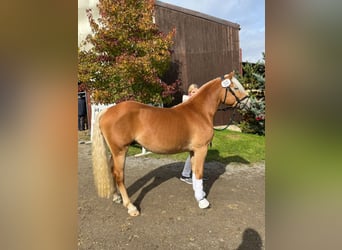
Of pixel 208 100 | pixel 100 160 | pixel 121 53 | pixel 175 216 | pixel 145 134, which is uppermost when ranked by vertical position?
pixel 121 53

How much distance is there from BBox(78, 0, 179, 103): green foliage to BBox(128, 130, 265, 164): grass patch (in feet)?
4.57

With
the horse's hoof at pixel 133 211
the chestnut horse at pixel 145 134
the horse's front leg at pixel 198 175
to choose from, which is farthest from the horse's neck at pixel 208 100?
the horse's hoof at pixel 133 211

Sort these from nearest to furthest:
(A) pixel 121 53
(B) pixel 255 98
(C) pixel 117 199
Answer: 1. (C) pixel 117 199
2. (A) pixel 121 53
3. (B) pixel 255 98

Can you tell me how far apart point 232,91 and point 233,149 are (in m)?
2.85

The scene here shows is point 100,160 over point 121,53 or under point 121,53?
under

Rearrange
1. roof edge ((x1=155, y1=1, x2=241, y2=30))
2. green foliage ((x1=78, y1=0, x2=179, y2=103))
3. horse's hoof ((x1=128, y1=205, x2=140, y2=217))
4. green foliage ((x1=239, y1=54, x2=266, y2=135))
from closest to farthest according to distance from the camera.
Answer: horse's hoof ((x1=128, y1=205, x2=140, y2=217)), green foliage ((x1=78, y1=0, x2=179, y2=103)), green foliage ((x1=239, y1=54, x2=266, y2=135)), roof edge ((x1=155, y1=1, x2=241, y2=30))

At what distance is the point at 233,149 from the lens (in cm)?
586

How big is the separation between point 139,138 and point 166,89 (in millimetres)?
3733

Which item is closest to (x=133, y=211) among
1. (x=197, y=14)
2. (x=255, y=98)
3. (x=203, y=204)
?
(x=203, y=204)

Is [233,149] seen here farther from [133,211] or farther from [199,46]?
[199,46]

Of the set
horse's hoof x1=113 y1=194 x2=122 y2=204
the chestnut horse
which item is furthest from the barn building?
horse's hoof x1=113 y1=194 x2=122 y2=204

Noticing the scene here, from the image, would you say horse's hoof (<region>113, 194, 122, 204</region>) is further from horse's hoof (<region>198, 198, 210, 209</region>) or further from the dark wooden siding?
the dark wooden siding

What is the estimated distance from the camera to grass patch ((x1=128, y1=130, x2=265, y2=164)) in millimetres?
5178
